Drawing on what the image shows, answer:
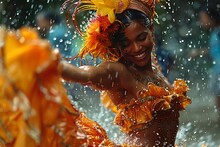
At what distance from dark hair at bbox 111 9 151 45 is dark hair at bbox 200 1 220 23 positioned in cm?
322

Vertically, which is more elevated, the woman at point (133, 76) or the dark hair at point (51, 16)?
the dark hair at point (51, 16)

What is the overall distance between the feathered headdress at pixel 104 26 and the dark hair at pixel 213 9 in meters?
3.24

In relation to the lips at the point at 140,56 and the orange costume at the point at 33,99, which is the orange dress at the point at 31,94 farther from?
the lips at the point at 140,56

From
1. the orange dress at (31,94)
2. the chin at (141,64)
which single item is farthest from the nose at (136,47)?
the orange dress at (31,94)

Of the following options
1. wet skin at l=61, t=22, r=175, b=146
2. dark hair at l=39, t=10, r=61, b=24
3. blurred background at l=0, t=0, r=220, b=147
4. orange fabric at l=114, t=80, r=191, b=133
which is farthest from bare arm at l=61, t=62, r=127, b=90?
dark hair at l=39, t=10, r=61, b=24

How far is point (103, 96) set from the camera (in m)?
4.15

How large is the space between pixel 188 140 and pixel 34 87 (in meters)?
3.48

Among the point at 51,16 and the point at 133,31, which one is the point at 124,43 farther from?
the point at 51,16

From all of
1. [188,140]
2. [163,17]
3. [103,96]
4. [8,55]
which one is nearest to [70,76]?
[8,55]

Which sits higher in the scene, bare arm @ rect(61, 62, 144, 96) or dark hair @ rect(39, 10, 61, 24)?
dark hair @ rect(39, 10, 61, 24)

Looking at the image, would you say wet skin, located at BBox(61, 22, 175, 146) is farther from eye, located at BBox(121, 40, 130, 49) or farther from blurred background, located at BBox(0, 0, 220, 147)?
blurred background, located at BBox(0, 0, 220, 147)

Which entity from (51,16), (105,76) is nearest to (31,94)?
(105,76)

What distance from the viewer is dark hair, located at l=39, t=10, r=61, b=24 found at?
277 inches

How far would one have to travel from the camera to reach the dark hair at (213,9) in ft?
23.3
